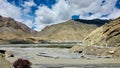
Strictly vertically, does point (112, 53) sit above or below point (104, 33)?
below

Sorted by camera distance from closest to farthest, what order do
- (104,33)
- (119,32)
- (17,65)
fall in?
(17,65) < (119,32) < (104,33)

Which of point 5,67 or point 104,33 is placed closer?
point 5,67

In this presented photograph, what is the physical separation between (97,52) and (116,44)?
14.9 meters

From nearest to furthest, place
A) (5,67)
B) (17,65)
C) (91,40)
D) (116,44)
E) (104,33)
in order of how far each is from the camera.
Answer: (17,65)
(5,67)
(116,44)
(104,33)
(91,40)

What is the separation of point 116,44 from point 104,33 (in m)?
14.1

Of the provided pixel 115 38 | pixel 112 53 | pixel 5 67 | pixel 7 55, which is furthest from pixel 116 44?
pixel 5 67

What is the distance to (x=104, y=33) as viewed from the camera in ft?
269

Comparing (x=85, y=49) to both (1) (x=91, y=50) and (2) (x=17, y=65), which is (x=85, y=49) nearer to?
(1) (x=91, y=50)

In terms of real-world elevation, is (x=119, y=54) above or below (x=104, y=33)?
below

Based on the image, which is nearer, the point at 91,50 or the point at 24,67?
the point at 24,67

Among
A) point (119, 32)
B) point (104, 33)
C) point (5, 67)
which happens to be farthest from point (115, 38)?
point (5, 67)

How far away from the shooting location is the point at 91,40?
93.2 metres

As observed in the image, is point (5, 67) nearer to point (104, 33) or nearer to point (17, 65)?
point (17, 65)

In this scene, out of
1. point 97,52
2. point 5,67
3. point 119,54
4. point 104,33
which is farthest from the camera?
point 104,33
